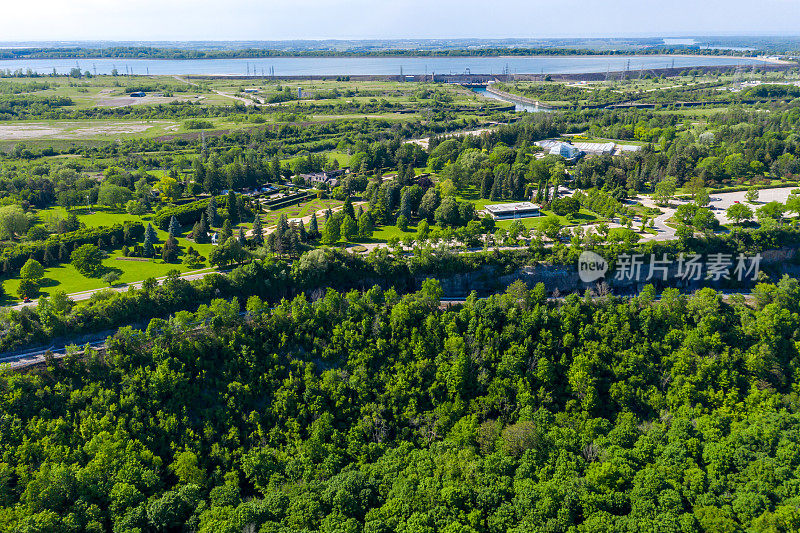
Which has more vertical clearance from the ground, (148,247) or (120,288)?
(148,247)

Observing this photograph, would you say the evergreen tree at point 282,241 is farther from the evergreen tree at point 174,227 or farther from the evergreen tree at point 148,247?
the evergreen tree at point 148,247

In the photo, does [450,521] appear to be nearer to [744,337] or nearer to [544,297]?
[544,297]

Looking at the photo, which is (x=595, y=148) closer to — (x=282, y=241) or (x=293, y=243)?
(x=293, y=243)

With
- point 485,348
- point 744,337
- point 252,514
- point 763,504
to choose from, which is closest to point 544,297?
point 485,348

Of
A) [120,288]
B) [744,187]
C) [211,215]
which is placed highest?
[744,187]

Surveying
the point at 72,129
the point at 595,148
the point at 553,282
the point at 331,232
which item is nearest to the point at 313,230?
the point at 331,232

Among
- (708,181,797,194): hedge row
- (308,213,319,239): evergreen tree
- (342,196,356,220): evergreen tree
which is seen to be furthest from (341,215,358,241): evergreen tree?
(708,181,797,194): hedge row

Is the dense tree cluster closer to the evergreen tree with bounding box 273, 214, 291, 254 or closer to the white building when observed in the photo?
the evergreen tree with bounding box 273, 214, 291, 254
